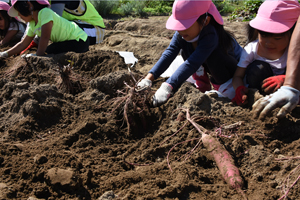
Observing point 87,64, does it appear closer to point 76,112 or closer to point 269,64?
point 76,112

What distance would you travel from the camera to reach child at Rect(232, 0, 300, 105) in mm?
2061

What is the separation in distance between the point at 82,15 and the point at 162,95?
107 inches

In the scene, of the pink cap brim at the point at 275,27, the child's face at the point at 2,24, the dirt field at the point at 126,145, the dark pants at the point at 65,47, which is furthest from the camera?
the child's face at the point at 2,24

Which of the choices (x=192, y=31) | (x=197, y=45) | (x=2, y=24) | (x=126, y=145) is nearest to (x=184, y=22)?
(x=192, y=31)

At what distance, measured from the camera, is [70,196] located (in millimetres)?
1441

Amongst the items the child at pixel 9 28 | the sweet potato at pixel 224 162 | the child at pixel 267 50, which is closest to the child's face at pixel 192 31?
the child at pixel 267 50

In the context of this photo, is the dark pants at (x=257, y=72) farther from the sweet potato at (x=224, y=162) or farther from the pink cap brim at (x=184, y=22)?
the sweet potato at (x=224, y=162)

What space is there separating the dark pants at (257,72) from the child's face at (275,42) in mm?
135

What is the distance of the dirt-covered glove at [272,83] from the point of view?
213cm

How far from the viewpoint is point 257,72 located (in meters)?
2.31

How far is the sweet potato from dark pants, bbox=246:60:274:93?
94cm

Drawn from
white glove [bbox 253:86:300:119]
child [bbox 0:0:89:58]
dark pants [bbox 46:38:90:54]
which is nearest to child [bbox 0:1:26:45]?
child [bbox 0:0:89:58]

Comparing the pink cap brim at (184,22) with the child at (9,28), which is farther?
the child at (9,28)

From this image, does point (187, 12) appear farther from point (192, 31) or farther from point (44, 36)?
point (44, 36)
